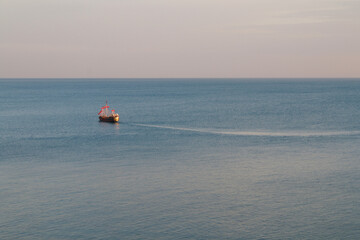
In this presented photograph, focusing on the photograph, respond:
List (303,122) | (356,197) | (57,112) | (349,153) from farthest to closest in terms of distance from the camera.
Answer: (57,112)
(303,122)
(349,153)
(356,197)

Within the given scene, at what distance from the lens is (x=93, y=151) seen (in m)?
87.3

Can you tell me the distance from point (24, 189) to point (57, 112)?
109363 mm

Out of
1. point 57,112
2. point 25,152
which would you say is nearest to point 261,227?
point 25,152

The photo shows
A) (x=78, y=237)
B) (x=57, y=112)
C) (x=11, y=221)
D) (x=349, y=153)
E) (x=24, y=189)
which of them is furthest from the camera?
(x=57, y=112)

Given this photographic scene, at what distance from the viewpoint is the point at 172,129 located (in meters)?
116

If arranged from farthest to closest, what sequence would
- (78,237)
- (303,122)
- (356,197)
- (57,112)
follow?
(57,112) < (303,122) < (356,197) < (78,237)

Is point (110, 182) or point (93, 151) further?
point (93, 151)

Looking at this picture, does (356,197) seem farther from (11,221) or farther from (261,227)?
(11,221)

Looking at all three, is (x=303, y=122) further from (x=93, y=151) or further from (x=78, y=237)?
(x=78, y=237)

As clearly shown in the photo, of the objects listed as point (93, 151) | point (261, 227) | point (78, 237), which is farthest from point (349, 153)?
point (78, 237)

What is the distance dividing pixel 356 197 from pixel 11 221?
42.1 metres

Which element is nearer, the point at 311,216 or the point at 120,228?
the point at 120,228

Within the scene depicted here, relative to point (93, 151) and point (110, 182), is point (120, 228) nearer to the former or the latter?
point (110, 182)

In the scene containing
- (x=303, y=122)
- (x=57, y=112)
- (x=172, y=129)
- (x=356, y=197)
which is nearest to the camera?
(x=356, y=197)
